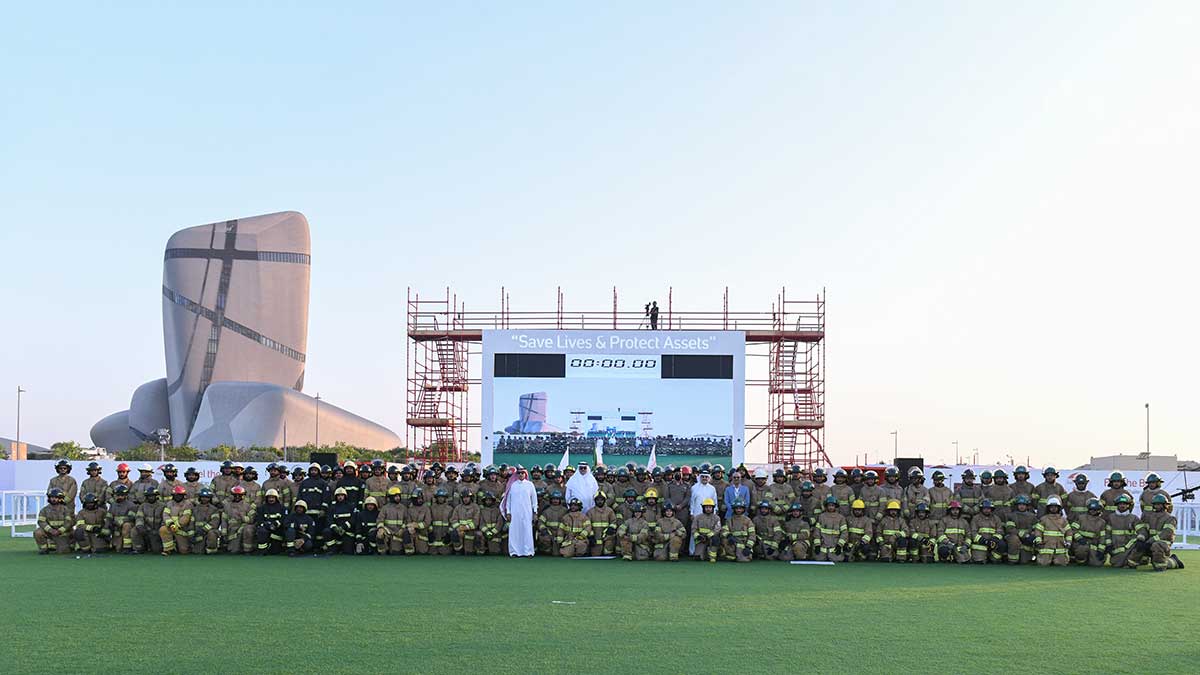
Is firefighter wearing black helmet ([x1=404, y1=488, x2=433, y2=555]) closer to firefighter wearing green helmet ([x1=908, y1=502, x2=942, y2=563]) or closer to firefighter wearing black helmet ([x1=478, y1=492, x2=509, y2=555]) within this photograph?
firefighter wearing black helmet ([x1=478, y1=492, x2=509, y2=555])

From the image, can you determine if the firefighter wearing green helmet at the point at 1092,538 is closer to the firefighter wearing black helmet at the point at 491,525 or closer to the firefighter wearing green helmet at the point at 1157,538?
the firefighter wearing green helmet at the point at 1157,538

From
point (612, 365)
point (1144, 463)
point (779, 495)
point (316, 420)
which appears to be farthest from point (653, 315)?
point (316, 420)

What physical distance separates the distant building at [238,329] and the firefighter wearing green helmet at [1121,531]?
65182 millimetres

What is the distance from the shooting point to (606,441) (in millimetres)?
29406

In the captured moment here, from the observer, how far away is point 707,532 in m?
16.7

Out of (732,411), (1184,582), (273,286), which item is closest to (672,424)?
(732,411)

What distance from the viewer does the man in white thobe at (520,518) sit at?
17.5m

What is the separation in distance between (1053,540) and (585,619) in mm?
9108

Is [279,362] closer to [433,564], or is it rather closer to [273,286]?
[273,286]

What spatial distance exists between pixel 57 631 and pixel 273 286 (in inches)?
2973

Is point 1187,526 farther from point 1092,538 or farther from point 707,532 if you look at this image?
point 707,532

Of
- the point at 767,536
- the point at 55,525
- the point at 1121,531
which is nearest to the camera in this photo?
the point at 1121,531

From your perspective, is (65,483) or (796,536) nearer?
(796,536)

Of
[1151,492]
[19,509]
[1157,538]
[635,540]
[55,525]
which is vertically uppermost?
[1151,492]
